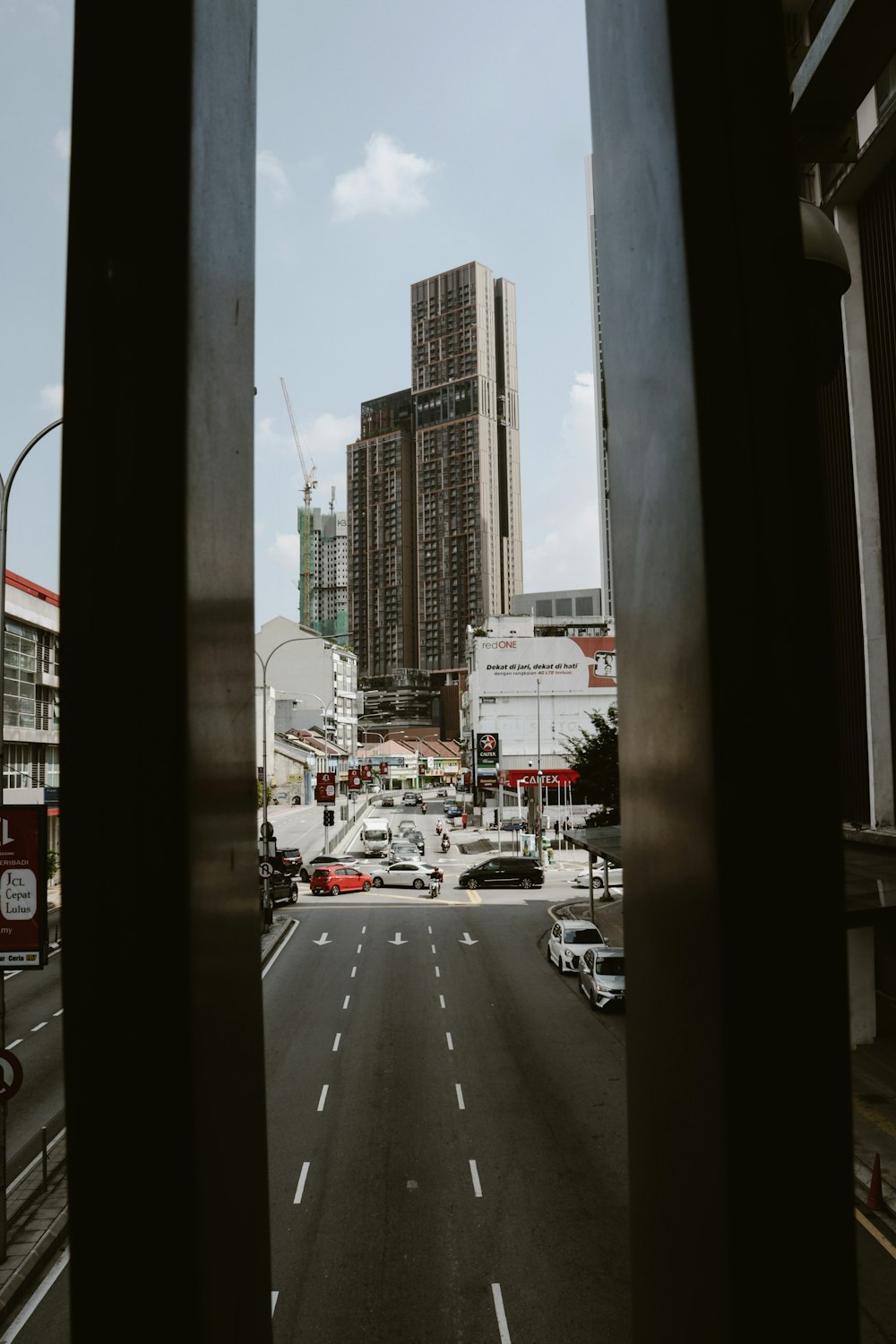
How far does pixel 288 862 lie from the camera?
124 ft

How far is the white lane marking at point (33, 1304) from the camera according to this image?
25.1ft

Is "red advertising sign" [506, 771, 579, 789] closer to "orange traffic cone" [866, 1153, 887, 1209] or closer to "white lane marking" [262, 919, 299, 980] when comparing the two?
"white lane marking" [262, 919, 299, 980]

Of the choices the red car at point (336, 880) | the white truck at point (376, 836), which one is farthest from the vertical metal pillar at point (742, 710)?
the white truck at point (376, 836)

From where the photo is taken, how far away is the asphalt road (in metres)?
7.97

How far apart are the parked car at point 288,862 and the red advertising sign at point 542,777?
12.8m

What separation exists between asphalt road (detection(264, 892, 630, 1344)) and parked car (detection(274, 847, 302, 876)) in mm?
14664

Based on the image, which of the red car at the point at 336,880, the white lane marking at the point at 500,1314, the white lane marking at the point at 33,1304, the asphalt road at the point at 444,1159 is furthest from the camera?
the red car at the point at 336,880

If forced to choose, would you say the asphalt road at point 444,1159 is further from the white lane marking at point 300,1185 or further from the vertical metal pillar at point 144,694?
the vertical metal pillar at point 144,694

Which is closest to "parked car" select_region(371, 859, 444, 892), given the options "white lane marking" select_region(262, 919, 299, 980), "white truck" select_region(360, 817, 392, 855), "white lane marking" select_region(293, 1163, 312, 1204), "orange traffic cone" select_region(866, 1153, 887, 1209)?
"white lane marking" select_region(262, 919, 299, 980)

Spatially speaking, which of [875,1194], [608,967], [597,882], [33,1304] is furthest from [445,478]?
[33,1304]

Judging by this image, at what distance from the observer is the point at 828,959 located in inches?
75.3

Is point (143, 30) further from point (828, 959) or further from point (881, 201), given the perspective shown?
point (881, 201)

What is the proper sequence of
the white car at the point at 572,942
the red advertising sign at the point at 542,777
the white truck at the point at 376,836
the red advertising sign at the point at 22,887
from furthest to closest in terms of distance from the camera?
the white truck at the point at 376,836 < the red advertising sign at the point at 542,777 < the white car at the point at 572,942 < the red advertising sign at the point at 22,887

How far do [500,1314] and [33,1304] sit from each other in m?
4.35
